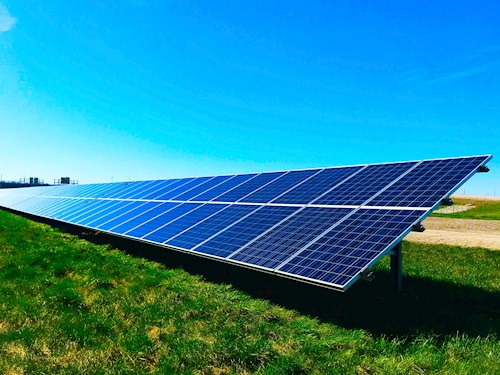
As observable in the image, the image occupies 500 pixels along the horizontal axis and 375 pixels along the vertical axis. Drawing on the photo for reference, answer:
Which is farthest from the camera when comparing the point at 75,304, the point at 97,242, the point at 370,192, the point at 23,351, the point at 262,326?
the point at 97,242

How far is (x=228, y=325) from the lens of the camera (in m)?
7.21

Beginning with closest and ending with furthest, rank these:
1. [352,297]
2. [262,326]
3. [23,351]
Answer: [23,351], [262,326], [352,297]

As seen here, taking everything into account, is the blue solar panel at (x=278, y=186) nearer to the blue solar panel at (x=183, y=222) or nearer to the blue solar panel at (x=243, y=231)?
the blue solar panel at (x=183, y=222)

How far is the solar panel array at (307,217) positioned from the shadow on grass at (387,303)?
0.97 meters

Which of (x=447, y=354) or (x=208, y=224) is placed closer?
(x=447, y=354)

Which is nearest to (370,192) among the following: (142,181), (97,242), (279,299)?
(279,299)

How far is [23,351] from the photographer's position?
5.92 metres

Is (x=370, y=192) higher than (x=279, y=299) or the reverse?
higher

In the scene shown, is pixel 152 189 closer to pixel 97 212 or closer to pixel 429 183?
pixel 97 212

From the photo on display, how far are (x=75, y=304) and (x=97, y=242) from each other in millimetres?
10386

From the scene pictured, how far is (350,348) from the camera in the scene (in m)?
6.25

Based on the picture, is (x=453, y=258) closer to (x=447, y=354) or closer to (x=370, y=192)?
(x=370, y=192)

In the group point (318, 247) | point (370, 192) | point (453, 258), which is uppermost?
point (370, 192)

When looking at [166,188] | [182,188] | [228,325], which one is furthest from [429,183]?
[166,188]
